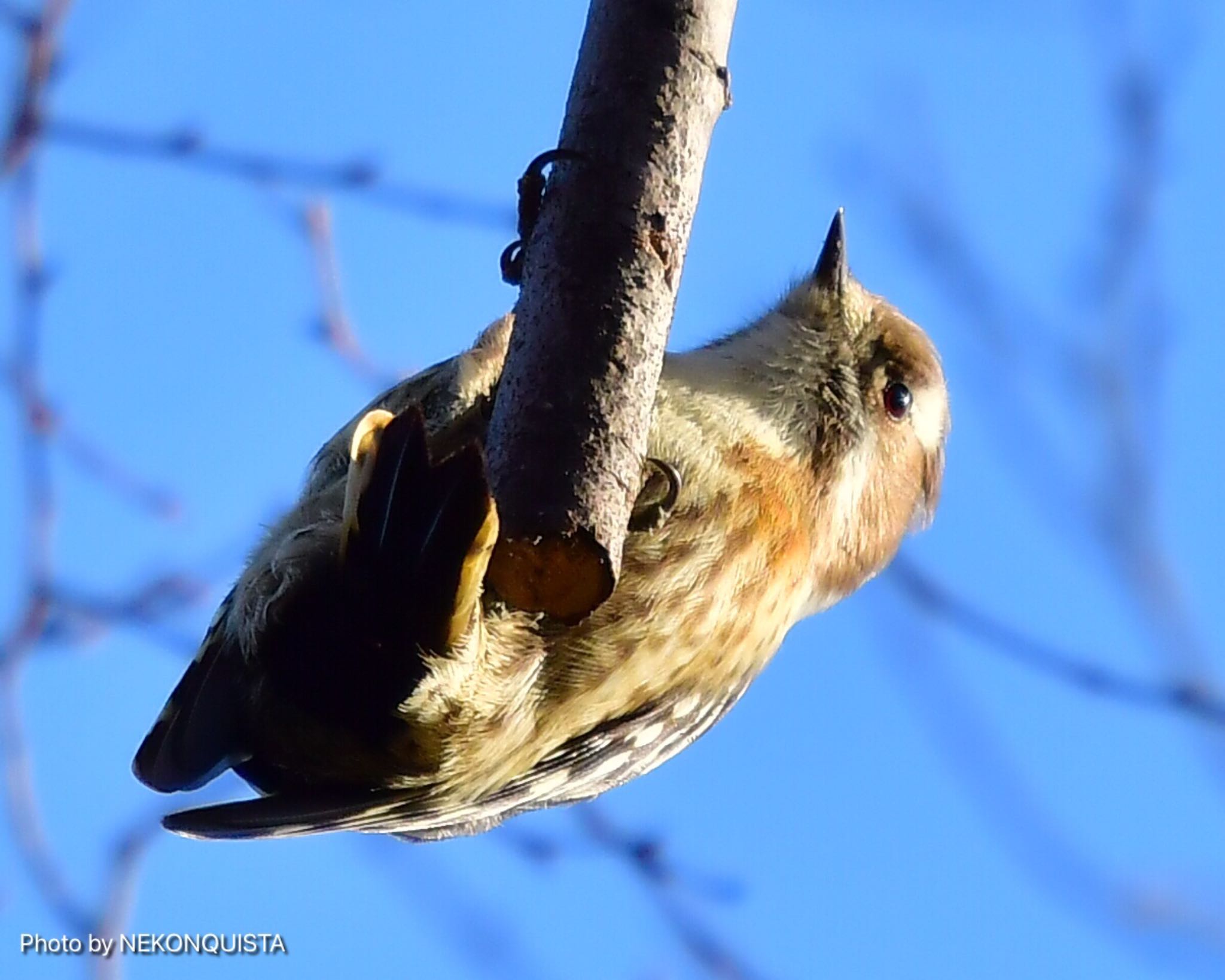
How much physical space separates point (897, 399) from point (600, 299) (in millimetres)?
1759

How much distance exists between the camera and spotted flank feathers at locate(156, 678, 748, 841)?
2.23 m

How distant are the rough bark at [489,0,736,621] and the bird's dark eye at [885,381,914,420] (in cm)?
148

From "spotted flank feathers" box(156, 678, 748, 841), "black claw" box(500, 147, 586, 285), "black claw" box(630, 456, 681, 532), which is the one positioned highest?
"black claw" box(500, 147, 586, 285)

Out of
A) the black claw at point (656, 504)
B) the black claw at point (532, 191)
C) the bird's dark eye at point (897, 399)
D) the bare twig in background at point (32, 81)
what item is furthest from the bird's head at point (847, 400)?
the bare twig in background at point (32, 81)

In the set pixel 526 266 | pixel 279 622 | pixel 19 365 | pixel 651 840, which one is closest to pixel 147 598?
pixel 19 365

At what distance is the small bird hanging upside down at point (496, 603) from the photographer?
2.17 metres

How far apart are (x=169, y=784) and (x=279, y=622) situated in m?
0.34

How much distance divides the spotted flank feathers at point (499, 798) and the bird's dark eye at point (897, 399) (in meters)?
0.88

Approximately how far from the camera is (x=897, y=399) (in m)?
3.66

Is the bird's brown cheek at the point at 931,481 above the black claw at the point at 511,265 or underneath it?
above

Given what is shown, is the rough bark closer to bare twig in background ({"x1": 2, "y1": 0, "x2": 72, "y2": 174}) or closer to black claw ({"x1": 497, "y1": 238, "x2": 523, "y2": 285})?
black claw ({"x1": 497, "y1": 238, "x2": 523, "y2": 285})

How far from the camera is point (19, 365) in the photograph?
16.2 feet

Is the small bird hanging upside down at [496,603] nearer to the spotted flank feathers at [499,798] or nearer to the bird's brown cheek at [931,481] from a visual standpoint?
the spotted flank feathers at [499,798]

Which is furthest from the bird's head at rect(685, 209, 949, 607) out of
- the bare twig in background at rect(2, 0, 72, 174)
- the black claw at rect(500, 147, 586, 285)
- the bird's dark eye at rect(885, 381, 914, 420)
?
the bare twig in background at rect(2, 0, 72, 174)
